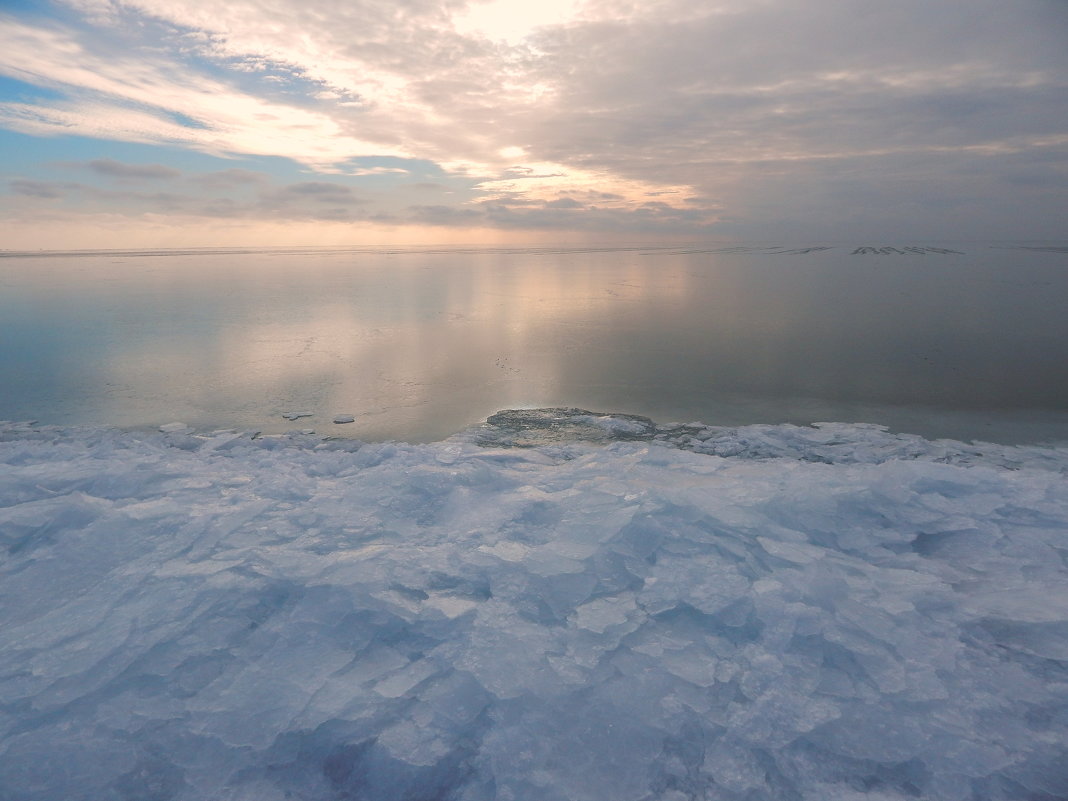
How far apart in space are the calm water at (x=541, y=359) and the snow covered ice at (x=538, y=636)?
Result: 2.47 metres

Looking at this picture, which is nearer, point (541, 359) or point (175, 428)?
point (175, 428)

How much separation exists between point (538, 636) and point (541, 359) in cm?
741

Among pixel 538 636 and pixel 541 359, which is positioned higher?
pixel 541 359

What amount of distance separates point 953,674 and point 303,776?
11.0 ft

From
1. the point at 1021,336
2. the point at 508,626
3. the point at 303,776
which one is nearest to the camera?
the point at 303,776

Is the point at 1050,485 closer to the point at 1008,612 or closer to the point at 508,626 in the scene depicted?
the point at 1008,612

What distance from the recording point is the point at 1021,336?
11.5m

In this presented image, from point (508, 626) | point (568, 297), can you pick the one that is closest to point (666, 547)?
point (508, 626)

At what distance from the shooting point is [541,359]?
10.1 m

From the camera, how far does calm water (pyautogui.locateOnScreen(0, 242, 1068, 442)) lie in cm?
725

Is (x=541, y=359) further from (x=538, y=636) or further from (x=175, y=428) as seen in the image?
(x=538, y=636)

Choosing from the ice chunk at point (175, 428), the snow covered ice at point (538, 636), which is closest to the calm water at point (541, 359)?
the ice chunk at point (175, 428)

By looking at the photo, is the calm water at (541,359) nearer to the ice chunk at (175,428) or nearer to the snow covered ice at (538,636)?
the ice chunk at (175,428)

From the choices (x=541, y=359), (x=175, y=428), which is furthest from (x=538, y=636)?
(x=541, y=359)
